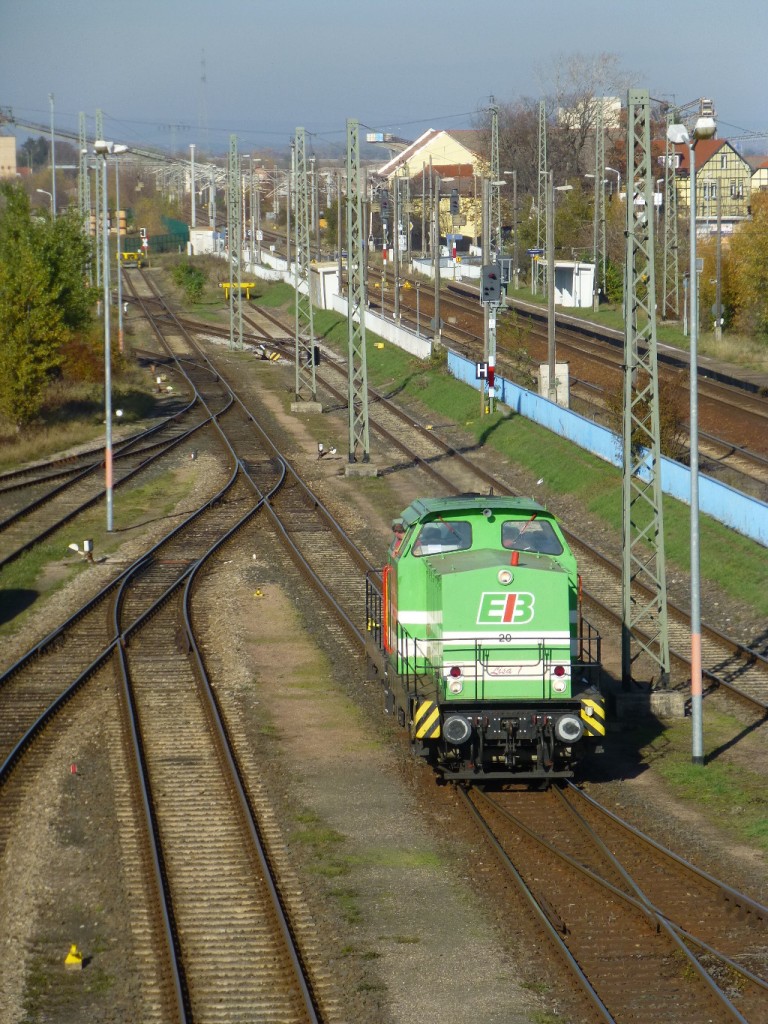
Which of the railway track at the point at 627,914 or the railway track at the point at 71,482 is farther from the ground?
the railway track at the point at 71,482

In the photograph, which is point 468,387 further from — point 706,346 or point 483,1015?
point 483,1015

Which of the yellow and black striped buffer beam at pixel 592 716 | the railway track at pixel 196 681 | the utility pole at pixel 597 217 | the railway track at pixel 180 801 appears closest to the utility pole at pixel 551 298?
the railway track at pixel 196 681

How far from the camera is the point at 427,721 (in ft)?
48.9

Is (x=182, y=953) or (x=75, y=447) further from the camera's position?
(x=75, y=447)

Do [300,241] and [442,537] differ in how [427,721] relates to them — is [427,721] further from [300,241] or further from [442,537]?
[300,241]

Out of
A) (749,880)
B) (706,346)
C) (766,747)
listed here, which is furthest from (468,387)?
(749,880)

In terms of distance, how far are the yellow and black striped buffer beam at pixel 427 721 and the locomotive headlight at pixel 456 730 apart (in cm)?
16

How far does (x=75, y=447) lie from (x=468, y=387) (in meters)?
15.2

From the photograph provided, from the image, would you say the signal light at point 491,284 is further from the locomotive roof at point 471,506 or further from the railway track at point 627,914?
the railway track at point 627,914

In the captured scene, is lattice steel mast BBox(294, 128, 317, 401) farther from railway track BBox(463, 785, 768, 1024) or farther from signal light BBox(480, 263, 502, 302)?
railway track BBox(463, 785, 768, 1024)

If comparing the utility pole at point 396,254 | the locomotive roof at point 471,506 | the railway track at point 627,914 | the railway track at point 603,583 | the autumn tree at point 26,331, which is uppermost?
the utility pole at point 396,254

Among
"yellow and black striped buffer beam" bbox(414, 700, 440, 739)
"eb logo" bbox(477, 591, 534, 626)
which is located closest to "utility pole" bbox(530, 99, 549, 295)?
"eb logo" bbox(477, 591, 534, 626)

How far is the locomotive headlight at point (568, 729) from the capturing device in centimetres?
1475

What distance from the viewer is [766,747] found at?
1780 centimetres
